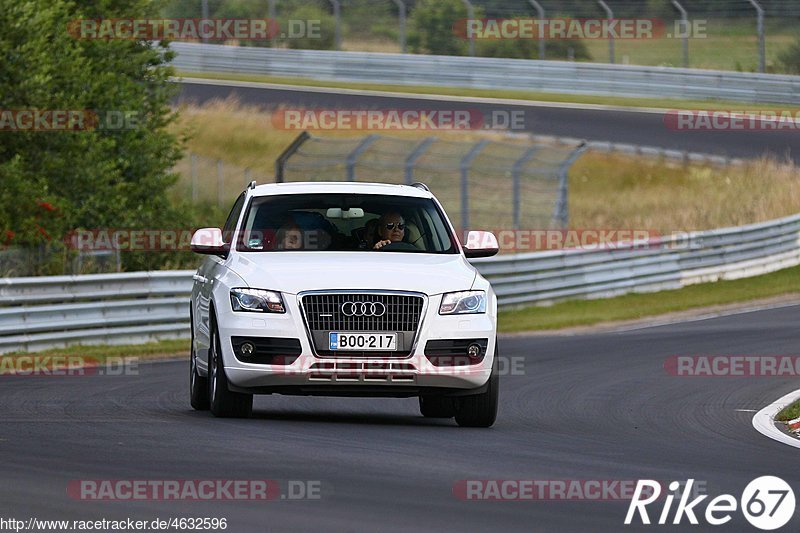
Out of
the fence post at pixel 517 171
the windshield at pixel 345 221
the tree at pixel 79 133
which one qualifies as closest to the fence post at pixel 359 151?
the fence post at pixel 517 171

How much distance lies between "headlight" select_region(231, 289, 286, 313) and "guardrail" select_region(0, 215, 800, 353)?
316 inches

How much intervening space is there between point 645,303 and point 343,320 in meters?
16.7

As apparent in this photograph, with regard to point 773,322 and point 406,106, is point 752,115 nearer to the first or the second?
point 406,106

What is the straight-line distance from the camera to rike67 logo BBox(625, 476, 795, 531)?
25.9 ft

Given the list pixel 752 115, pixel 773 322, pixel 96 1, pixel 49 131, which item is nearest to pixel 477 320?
pixel 773 322

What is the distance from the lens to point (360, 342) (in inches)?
440

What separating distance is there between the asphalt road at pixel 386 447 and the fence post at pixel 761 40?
2636cm

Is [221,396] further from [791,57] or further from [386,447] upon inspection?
[791,57]

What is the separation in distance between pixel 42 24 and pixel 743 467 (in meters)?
16.2

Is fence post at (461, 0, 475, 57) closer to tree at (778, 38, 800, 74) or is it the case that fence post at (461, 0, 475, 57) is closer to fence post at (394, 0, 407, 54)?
fence post at (394, 0, 407, 54)

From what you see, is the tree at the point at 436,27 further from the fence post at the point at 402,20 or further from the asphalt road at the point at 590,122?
the asphalt road at the point at 590,122

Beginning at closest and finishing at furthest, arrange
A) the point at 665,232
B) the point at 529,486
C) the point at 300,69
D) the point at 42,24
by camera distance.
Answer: the point at 529,486 → the point at 42,24 → the point at 665,232 → the point at 300,69

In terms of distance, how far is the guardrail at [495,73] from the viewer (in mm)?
43438

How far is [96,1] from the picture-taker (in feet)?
96.5
